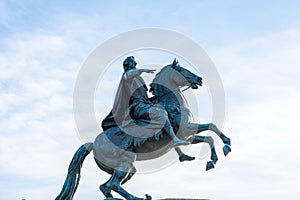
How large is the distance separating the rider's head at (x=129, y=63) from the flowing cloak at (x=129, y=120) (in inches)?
6.8

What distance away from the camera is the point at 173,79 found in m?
12.0

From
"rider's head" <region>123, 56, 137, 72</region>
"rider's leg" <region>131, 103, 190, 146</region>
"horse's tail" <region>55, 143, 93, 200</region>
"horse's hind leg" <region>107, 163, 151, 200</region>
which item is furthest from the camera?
"rider's head" <region>123, 56, 137, 72</region>

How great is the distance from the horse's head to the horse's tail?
56.9 inches

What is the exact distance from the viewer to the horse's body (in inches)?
449

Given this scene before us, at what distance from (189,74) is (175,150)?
1317 millimetres

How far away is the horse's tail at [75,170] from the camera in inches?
462

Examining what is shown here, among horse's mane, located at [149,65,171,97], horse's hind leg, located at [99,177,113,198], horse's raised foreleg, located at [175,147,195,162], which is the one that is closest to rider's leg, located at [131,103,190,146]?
horse's raised foreleg, located at [175,147,195,162]

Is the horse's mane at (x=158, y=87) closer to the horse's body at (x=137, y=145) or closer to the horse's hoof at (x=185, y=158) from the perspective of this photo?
the horse's body at (x=137, y=145)

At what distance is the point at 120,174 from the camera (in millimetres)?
11320

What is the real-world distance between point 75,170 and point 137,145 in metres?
1.20

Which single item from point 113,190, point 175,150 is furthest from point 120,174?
point 175,150

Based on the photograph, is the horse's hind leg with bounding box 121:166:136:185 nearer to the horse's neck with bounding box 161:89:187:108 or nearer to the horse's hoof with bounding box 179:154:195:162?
the horse's hoof with bounding box 179:154:195:162

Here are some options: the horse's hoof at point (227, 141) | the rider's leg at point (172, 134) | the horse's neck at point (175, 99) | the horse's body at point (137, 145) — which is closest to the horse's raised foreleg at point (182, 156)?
the horse's body at point (137, 145)

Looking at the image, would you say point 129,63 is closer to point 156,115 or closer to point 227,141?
point 156,115
